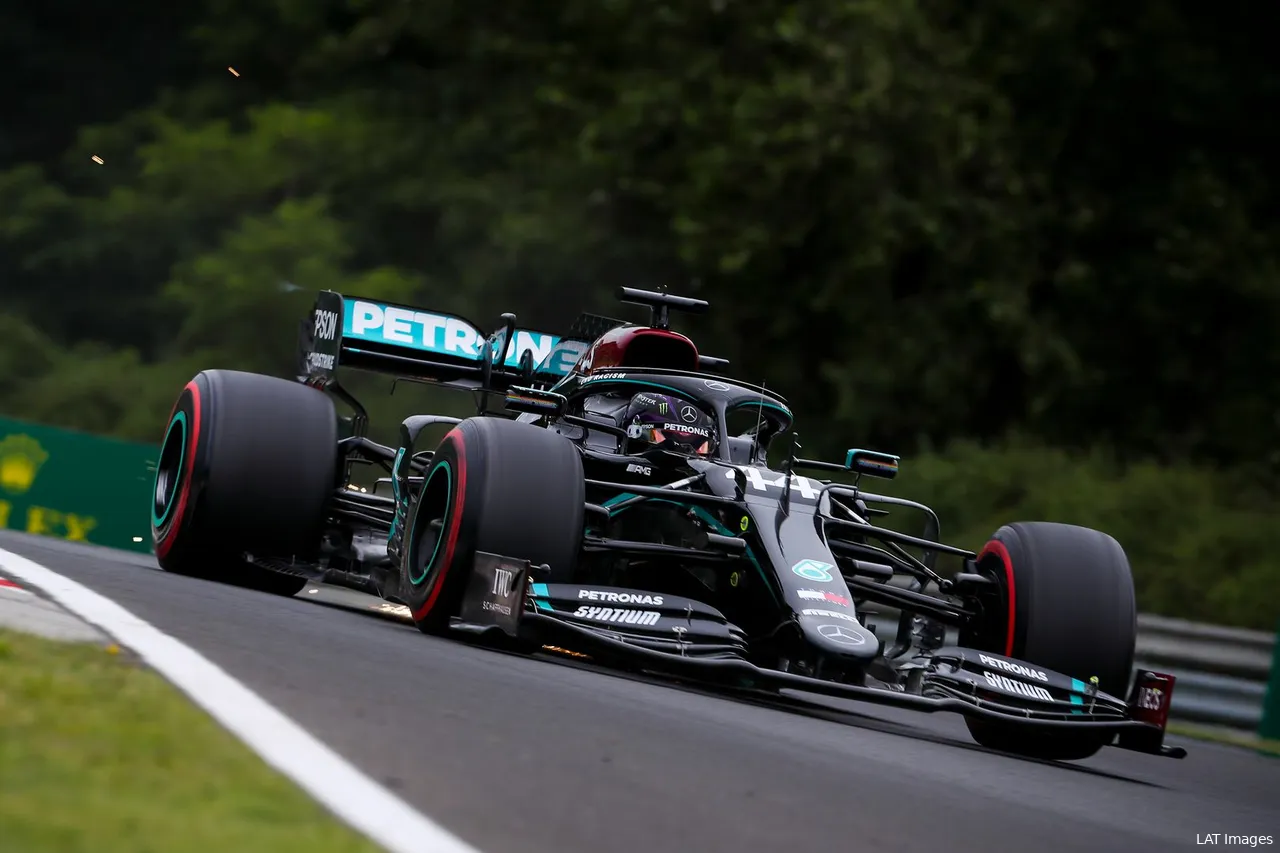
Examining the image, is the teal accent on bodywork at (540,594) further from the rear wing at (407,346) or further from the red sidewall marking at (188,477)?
the rear wing at (407,346)

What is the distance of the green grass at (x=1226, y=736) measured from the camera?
9.50 metres

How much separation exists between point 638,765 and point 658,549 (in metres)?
3.15

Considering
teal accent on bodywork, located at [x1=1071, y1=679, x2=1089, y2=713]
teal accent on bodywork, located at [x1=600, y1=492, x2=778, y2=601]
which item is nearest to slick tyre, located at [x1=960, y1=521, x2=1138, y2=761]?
teal accent on bodywork, located at [x1=1071, y1=679, x2=1089, y2=713]

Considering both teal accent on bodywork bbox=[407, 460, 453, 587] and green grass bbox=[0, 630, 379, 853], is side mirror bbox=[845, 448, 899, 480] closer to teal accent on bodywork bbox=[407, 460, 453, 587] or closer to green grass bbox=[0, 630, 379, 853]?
teal accent on bodywork bbox=[407, 460, 453, 587]

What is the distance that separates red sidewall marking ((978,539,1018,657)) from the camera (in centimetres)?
785

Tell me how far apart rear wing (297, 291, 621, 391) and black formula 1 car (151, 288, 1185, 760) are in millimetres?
569

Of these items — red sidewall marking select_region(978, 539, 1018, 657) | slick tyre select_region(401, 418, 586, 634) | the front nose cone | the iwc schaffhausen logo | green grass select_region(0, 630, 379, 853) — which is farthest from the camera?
the iwc schaffhausen logo

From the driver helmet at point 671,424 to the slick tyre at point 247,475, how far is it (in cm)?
192

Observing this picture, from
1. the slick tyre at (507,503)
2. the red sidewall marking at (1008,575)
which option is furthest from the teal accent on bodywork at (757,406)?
the slick tyre at (507,503)

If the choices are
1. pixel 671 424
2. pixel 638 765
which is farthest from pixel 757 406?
pixel 638 765

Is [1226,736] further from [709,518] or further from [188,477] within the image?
[188,477]

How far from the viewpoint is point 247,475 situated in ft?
30.4

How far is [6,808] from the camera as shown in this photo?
10.1 feet

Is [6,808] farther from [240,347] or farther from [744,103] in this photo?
[240,347]
